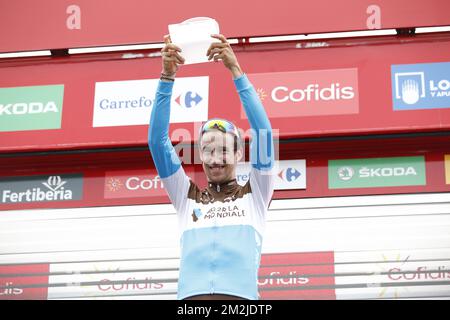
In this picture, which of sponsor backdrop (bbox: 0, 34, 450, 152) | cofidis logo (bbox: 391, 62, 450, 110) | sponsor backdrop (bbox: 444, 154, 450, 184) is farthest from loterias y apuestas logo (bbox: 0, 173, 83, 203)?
sponsor backdrop (bbox: 444, 154, 450, 184)

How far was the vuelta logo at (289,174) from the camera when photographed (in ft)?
17.1

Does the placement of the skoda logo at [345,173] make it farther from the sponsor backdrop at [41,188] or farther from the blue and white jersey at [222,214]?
the blue and white jersey at [222,214]


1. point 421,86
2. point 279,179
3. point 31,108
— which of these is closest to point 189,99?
point 279,179

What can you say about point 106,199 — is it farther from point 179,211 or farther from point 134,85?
point 179,211

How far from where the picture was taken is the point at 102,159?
17.8ft

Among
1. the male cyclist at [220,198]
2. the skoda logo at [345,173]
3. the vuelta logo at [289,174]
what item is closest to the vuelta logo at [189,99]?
the vuelta logo at [289,174]

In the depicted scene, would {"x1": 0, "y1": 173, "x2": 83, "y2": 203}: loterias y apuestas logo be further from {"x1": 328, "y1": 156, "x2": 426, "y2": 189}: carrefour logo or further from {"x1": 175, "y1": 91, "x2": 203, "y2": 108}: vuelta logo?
{"x1": 328, "y1": 156, "x2": 426, "y2": 189}: carrefour logo

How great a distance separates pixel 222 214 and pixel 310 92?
7.46 feet

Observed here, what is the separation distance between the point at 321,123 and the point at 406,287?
110 centimetres

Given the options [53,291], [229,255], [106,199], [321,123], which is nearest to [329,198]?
[321,123]

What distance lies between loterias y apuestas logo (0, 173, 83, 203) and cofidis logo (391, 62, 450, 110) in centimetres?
210

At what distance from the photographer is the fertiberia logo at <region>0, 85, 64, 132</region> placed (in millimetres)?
5449

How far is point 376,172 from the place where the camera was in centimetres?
517

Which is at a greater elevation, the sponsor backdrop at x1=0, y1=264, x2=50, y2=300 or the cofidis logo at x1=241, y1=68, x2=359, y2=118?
the cofidis logo at x1=241, y1=68, x2=359, y2=118
